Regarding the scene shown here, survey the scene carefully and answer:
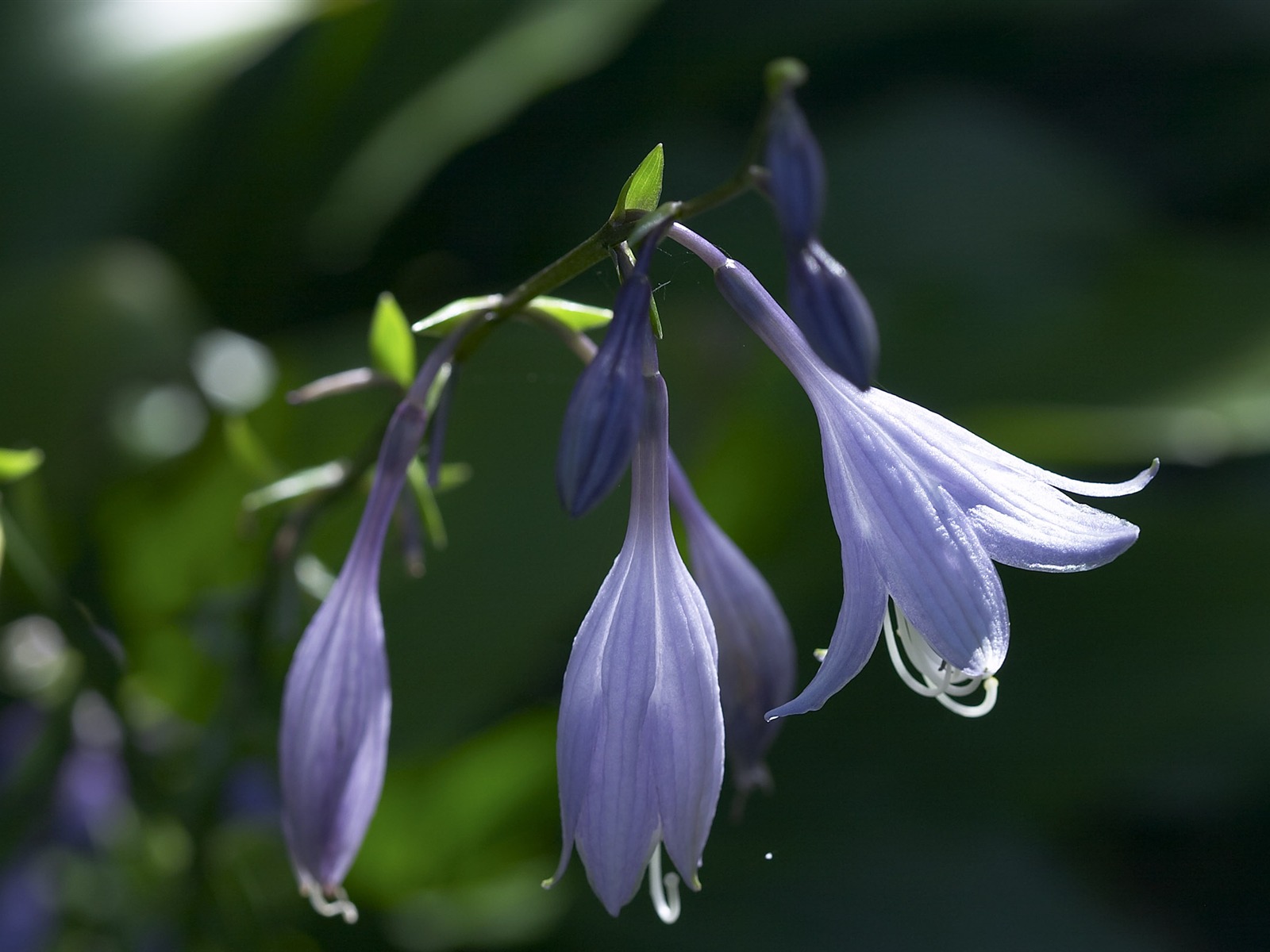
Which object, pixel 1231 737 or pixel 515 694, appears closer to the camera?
pixel 1231 737

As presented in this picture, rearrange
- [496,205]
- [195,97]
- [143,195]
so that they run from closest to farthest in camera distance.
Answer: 1. [195,97]
2. [143,195]
3. [496,205]

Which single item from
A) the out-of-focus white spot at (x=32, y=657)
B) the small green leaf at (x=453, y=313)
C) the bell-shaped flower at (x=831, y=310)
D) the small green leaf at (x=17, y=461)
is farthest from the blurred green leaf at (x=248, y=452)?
the bell-shaped flower at (x=831, y=310)

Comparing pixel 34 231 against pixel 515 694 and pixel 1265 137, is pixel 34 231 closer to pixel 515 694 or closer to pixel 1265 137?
pixel 515 694

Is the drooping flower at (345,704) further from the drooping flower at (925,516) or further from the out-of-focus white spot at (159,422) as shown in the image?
the out-of-focus white spot at (159,422)

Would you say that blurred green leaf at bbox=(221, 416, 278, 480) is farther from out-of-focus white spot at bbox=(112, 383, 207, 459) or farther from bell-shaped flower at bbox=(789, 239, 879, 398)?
bell-shaped flower at bbox=(789, 239, 879, 398)

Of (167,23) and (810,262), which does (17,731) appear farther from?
(810,262)

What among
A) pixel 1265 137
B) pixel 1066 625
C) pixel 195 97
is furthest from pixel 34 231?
pixel 1265 137

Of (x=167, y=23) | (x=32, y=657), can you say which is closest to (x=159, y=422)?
(x=32, y=657)
